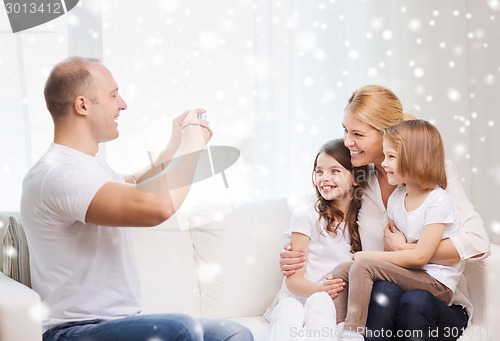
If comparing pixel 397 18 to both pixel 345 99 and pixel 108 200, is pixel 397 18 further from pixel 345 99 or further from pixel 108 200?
pixel 108 200

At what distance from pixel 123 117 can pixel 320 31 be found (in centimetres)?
Answer: 92

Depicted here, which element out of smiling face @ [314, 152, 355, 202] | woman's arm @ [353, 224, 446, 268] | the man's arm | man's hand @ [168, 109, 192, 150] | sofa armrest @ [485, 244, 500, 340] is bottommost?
sofa armrest @ [485, 244, 500, 340]

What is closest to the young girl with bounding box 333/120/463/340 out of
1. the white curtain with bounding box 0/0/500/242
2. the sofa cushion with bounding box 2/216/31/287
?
the white curtain with bounding box 0/0/500/242

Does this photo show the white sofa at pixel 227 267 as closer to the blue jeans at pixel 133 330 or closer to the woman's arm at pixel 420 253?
the woman's arm at pixel 420 253

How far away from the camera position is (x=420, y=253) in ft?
6.66

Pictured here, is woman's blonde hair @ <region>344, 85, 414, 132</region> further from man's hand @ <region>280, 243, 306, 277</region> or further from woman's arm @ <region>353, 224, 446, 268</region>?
man's hand @ <region>280, 243, 306, 277</region>

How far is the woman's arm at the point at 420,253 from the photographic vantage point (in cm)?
203

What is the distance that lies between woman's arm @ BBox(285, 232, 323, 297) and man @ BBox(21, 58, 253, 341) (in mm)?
443

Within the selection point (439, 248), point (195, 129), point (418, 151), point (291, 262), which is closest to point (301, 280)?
point (291, 262)

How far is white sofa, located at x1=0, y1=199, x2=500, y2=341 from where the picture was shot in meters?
2.17

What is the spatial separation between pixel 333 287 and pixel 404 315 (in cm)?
23

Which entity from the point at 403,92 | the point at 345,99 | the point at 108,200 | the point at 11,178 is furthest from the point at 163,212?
the point at 403,92

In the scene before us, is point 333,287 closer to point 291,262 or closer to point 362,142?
point 291,262

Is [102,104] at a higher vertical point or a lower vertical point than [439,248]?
higher
